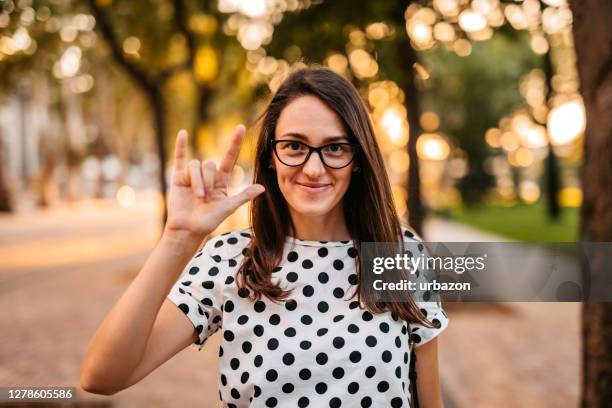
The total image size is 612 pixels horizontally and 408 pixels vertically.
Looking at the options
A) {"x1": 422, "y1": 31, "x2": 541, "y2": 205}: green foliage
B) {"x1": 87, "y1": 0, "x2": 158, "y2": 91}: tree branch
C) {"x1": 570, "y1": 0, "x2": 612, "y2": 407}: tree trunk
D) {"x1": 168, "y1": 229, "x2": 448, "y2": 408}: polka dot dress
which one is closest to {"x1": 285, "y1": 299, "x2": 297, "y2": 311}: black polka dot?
{"x1": 168, "y1": 229, "x2": 448, "y2": 408}: polka dot dress

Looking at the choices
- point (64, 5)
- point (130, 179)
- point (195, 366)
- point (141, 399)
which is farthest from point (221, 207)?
point (130, 179)

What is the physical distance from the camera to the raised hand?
1.67 meters

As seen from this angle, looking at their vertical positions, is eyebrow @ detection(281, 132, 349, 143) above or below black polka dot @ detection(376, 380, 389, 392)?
above

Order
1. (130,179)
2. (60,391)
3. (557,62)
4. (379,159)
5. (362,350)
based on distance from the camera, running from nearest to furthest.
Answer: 1. (362,350)
2. (379,159)
3. (60,391)
4. (557,62)
5. (130,179)

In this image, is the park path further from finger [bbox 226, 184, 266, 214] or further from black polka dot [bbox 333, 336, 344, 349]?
finger [bbox 226, 184, 266, 214]

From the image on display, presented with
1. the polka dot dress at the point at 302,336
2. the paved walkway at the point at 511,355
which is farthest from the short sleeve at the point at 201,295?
the paved walkway at the point at 511,355

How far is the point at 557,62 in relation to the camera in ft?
74.9

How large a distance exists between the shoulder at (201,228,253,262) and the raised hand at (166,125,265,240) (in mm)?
330

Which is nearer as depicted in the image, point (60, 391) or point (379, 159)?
point (379, 159)

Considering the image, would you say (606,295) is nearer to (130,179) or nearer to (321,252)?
(321,252)

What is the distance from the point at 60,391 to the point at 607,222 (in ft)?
9.24

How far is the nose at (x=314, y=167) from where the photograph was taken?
186 centimetres

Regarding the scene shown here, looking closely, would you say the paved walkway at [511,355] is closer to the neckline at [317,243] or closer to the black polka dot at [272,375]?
the neckline at [317,243]

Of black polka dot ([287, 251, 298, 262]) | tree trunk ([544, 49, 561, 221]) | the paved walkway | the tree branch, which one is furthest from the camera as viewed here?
tree trunk ([544, 49, 561, 221])
